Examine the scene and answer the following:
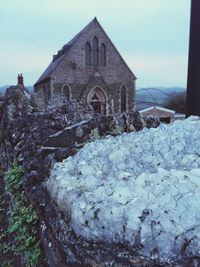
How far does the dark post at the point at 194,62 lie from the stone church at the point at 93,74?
26894 mm

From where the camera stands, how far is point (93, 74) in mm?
32625

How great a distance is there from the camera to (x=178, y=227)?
1600 millimetres

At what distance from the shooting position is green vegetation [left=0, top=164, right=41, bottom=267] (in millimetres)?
2896

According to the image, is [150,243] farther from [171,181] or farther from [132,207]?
[171,181]

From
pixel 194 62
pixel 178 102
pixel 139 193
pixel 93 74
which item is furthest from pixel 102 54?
pixel 139 193

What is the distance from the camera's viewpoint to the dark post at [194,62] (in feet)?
12.4

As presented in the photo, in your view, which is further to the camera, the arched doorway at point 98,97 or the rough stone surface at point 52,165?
the arched doorway at point 98,97

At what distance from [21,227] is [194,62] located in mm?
2543

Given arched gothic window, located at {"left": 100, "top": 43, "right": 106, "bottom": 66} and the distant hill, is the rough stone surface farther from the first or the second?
arched gothic window, located at {"left": 100, "top": 43, "right": 106, "bottom": 66}

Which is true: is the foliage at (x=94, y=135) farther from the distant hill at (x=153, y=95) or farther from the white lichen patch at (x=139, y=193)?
the distant hill at (x=153, y=95)

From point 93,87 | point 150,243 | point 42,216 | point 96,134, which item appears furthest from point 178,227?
point 93,87

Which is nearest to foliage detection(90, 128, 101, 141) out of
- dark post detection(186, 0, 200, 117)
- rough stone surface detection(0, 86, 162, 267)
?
rough stone surface detection(0, 86, 162, 267)

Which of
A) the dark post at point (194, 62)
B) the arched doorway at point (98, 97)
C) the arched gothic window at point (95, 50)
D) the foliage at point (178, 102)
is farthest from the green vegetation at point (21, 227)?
the arched gothic window at point (95, 50)

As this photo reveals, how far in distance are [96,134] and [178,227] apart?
203 cm
